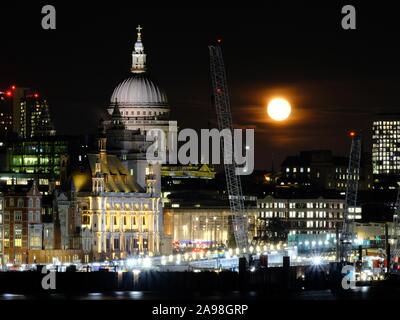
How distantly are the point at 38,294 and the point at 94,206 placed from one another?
38.7 m

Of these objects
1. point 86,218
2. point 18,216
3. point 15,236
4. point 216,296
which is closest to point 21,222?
point 18,216

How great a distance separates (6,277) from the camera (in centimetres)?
16438

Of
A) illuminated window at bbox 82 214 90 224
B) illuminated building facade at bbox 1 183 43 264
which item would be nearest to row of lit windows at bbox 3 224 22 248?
illuminated building facade at bbox 1 183 43 264

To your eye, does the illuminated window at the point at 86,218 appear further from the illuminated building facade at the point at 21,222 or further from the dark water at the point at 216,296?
the dark water at the point at 216,296

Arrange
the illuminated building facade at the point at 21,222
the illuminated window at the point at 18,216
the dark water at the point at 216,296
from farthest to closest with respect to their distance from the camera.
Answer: the illuminated window at the point at 18,216
the illuminated building facade at the point at 21,222
the dark water at the point at 216,296

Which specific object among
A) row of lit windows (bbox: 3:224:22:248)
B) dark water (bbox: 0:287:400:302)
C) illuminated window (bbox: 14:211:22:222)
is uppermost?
illuminated window (bbox: 14:211:22:222)

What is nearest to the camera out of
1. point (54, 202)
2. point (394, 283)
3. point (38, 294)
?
point (38, 294)

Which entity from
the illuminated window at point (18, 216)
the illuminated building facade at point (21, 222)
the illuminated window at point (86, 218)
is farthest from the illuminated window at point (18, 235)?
the illuminated window at point (86, 218)

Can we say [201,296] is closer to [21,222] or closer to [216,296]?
[216,296]

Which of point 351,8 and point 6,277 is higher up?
point 351,8

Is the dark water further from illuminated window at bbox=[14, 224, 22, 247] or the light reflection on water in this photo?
illuminated window at bbox=[14, 224, 22, 247]

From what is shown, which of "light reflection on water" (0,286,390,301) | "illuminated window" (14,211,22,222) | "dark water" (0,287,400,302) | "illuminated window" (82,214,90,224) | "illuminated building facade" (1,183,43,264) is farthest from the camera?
"illuminated window" (82,214,90,224)
